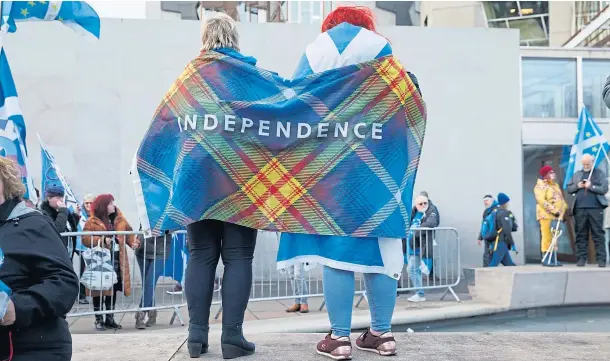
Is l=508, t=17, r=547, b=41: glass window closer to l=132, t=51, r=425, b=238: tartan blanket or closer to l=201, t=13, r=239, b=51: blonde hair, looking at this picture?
l=132, t=51, r=425, b=238: tartan blanket

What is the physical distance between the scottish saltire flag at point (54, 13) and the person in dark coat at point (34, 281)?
476 centimetres

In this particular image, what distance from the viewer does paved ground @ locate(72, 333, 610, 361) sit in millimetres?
3287

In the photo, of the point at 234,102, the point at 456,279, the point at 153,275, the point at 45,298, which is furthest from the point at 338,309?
the point at 456,279

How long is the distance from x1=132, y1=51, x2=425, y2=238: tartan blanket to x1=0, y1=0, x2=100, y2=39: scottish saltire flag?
155 inches

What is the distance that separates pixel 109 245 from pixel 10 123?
5.59 ft

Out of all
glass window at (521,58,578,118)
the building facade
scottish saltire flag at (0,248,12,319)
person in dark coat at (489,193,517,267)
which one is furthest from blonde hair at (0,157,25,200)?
the building facade

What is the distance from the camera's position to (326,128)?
3.37 meters

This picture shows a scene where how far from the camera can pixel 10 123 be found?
639 cm

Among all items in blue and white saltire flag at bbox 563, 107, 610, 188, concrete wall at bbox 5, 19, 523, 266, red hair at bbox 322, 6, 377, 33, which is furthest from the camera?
concrete wall at bbox 5, 19, 523, 266

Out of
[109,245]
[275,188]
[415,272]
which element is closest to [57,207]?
[109,245]

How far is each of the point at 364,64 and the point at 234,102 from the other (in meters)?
0.70

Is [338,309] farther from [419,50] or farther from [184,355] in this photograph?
[419,50]

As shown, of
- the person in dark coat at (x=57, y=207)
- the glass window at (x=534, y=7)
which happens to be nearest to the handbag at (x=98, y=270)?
the person in dark coat at (x=57, y=207)

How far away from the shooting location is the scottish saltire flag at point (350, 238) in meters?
3.28
